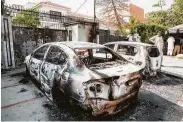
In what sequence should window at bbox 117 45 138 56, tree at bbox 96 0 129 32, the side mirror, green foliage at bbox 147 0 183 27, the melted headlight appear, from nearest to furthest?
1. the melted headlight
2. the side mirror
3. window at bbox 117 45 138 56
4. green foliage at bbox 147 0 183 27
5. tree at bbox 96 0 129 32

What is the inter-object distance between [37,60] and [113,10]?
77.2 feet

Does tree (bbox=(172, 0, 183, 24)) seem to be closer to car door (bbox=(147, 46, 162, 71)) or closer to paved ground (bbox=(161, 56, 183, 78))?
paved ground (bbox=(161, 56, 183, 78))

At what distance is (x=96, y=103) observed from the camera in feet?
10.7

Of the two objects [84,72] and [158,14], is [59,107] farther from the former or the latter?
[158,14]

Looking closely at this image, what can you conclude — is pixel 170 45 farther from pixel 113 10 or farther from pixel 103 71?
pixel 103 71

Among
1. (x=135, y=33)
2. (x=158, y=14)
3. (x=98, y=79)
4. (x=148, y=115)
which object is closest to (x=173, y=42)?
(x=135, y=33)

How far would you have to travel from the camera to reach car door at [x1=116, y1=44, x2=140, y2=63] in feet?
21.4

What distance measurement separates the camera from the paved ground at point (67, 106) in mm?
3848

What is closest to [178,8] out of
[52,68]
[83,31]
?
[83,31]

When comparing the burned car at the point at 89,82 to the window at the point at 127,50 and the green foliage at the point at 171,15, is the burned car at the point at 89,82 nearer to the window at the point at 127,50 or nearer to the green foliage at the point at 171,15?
the window at the point at 127,50

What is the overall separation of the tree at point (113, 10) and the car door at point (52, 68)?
22667 millimetres

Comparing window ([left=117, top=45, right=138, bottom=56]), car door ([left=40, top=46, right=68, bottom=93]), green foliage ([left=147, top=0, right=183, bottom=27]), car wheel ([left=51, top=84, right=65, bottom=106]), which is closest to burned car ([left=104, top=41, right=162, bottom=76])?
window ([left=117, top=45, right=138, bottom=56])

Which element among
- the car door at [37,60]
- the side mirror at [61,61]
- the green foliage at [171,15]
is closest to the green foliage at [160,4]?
the green foliage at [171,15]

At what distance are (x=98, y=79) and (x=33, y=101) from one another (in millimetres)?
2245
